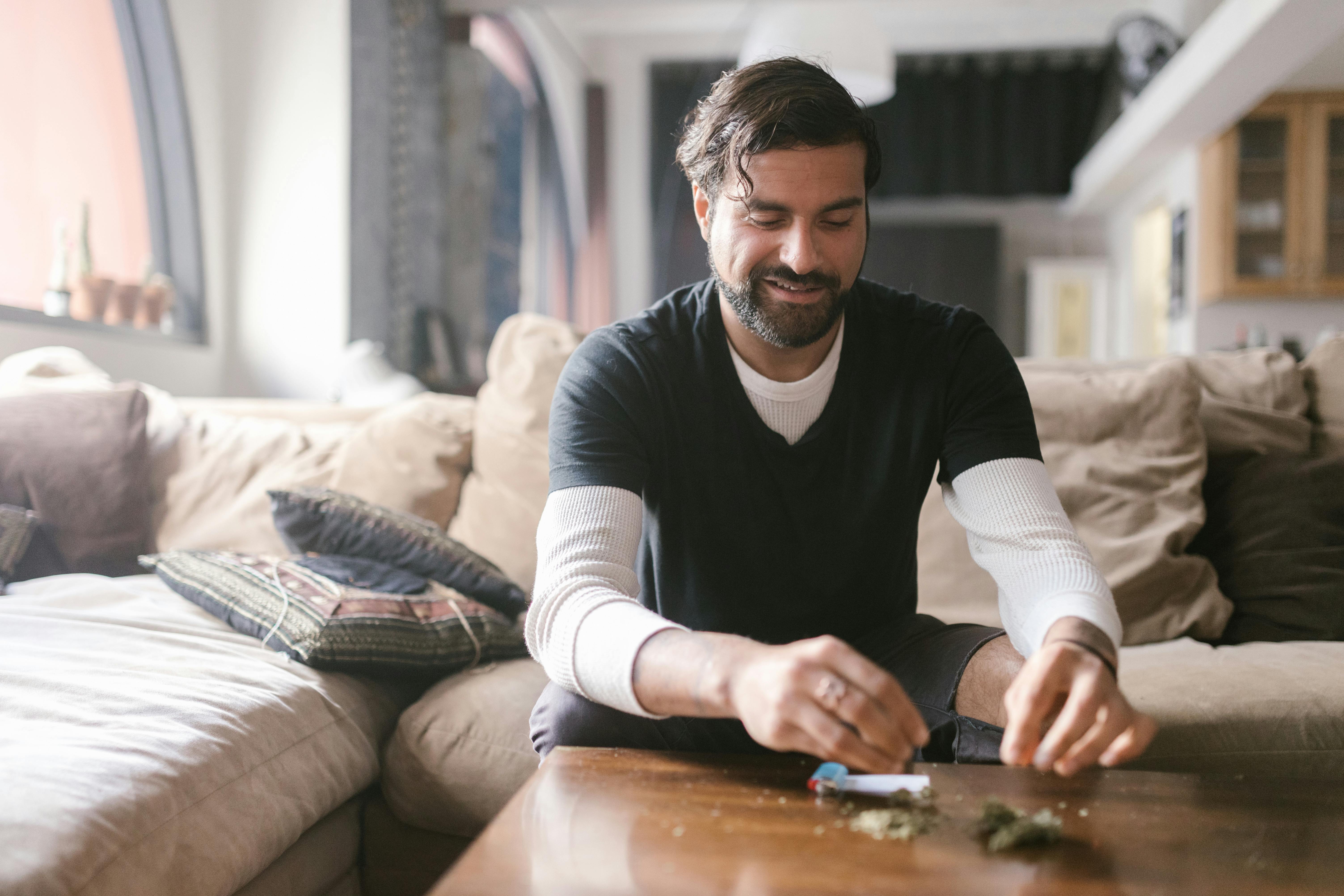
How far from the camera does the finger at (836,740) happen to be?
0.73 m

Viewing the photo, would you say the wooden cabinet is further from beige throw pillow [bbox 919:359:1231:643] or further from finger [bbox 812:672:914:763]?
finger [bbox 812:672:914:763]

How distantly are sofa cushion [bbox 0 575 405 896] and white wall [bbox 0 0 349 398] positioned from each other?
2.28 metres

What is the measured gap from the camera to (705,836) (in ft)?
2.39

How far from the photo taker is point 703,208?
130cm

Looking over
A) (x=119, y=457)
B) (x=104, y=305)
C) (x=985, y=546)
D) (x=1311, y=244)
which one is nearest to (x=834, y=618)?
(x=985, y=546)

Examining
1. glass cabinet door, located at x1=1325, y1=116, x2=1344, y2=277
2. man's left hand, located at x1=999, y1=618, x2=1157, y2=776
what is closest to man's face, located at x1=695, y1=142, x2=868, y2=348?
man's left hand, located at x1=999, y1=618, x2=1157, y2=776

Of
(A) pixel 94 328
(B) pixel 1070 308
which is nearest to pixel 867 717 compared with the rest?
(A) pixel 94 328

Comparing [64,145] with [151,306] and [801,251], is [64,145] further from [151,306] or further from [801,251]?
[801,251]

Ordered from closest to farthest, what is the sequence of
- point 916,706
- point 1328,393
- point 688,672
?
point 688,672
point 916,706
point 1328,393

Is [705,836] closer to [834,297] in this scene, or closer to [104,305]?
[834,297]

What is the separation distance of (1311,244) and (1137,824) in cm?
527

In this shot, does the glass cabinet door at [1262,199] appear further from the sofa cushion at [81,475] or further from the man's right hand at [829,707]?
the man's right hand at [829,707]

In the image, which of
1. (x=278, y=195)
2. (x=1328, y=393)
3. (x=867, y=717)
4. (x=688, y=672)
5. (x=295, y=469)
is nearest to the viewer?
(x=867, y=717)

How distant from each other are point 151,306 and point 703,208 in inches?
95.1
